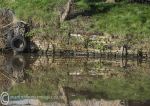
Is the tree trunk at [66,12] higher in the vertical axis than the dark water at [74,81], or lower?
higher

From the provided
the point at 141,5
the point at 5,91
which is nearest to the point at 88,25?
the point at 141,5

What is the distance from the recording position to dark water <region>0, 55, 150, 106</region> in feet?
56.4

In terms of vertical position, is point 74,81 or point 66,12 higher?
point 66,12

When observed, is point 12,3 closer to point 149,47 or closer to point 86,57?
point 86,57

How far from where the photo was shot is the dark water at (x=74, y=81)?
56.4ft

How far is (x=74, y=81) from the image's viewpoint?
2081 cm

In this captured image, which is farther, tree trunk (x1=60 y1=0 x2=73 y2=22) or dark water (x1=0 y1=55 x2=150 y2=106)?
tree trunk (x1=60 y1=0 x2=73 y2=22)

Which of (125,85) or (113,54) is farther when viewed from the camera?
(113,54)

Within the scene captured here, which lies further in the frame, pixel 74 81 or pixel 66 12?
pixel 66 12

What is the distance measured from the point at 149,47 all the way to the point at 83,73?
25.3 feet

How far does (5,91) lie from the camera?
18453 millimetres

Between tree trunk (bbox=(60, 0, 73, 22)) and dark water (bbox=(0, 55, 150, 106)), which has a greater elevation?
tree trunk (bbox=(60, 0, 73, 22))

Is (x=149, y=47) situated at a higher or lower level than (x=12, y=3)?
lower

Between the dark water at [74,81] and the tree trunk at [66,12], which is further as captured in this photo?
the tree trunk at [66,12]
